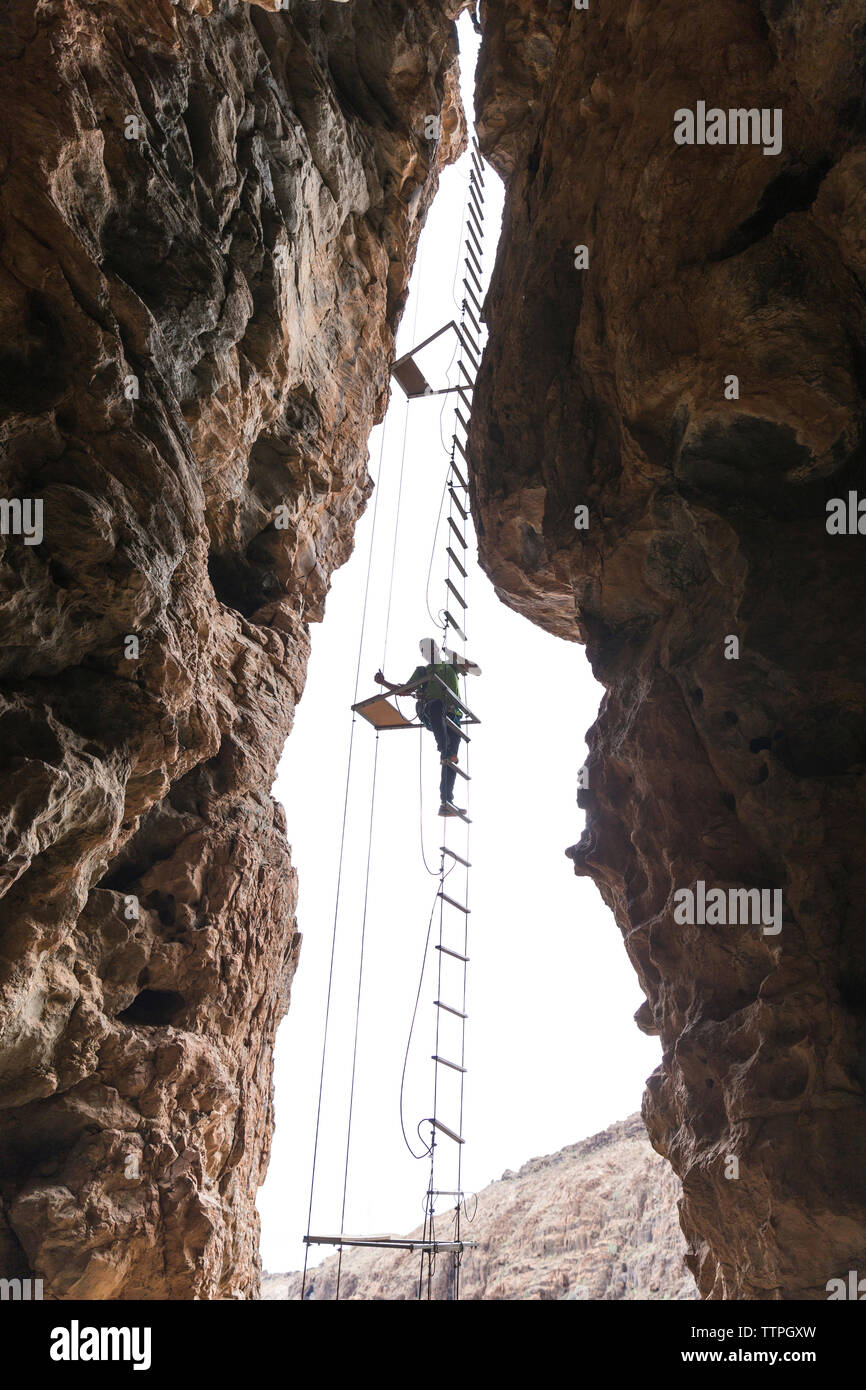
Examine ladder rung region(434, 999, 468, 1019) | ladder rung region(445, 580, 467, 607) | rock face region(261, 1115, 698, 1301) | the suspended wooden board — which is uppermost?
ladder rung region(445, 580, 467, 607)

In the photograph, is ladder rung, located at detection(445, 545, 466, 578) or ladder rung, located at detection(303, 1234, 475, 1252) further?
ladder rung, located at detection(445, 545, 466, 578)

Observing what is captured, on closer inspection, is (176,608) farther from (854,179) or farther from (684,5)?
(684,5)

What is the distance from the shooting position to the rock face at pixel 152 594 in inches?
295

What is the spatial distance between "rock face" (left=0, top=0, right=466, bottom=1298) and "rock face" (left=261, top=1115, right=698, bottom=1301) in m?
11.5

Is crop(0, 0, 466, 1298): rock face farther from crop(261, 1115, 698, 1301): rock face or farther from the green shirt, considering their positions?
crop(261, 1115, 698, 1301): rock face

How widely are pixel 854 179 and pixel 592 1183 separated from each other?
76.2ft

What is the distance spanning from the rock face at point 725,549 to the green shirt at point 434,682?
3617 millimetres

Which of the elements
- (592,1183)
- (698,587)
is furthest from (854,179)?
(592,1183)

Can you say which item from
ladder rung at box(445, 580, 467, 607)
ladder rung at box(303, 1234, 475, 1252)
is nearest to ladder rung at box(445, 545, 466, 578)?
ladder rung at box(445, 580, 467, 607)

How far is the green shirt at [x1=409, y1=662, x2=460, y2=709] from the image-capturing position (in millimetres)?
15648

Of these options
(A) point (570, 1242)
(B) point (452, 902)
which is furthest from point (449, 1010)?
(A) point (570, 1242)

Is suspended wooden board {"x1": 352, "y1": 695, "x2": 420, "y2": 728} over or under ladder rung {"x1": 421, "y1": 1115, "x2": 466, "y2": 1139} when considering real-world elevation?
over

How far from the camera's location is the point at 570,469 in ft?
40.5

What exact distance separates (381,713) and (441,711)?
1.01 m
